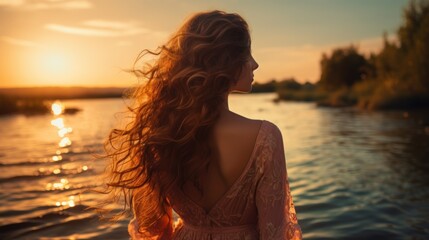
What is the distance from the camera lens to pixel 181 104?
207 centimetres

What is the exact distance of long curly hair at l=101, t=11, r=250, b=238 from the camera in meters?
1.96

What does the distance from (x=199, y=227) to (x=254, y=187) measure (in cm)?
41

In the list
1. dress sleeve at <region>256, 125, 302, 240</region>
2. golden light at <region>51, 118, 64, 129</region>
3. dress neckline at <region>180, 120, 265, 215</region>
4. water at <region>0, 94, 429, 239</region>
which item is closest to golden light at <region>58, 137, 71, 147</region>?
water at <region>0, 94, 429, 239</region>

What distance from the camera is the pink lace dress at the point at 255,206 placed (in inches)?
78.0

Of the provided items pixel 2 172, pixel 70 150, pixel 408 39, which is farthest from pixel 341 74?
pixel 2 172

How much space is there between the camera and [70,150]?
1469 cm

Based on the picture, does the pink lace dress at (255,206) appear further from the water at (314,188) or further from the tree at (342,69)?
the tree at (342,69)

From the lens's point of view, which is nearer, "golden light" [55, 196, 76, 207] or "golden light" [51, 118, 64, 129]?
"golden light" [55, 196, 76, 207]

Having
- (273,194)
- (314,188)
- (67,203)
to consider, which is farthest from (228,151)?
(314,188)

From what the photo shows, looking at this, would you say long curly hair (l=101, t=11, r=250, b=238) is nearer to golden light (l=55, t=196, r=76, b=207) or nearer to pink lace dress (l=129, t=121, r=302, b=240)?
pink lace dress (l=129, t=121, r=302, b=240)

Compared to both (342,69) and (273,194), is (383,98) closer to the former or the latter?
(342,69)

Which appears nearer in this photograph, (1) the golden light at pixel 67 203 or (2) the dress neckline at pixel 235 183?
(2) the dress neckline at pixel 235 183

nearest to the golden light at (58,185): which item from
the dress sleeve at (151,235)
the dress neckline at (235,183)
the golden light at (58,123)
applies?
the dress sleeve at (151,235)

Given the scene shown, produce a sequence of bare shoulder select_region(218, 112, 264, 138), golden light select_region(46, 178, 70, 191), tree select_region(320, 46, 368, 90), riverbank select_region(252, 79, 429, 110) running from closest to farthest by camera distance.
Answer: bare shoulder select_region(218, 112, 264, 138), golden light select_region(46, 178, 70, 191), riverbank select_region(252, 79, 429, 110), tree select_region(320, 46, 368, 90)
